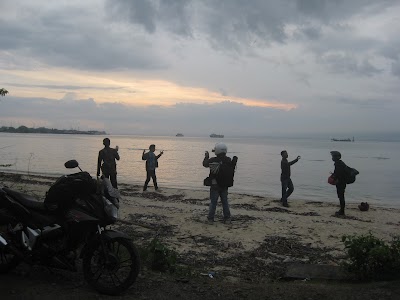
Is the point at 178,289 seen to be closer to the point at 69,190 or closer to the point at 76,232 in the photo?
the point at 76,232

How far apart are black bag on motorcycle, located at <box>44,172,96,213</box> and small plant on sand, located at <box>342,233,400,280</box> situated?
10.8 feet

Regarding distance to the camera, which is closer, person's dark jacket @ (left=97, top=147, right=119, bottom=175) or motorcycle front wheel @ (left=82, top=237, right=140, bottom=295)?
motorcycle front wheel @ (left=82, top=237, right=140, bottom=295)

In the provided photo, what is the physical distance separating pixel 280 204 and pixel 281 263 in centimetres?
829

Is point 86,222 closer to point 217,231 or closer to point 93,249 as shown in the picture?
point 93,249

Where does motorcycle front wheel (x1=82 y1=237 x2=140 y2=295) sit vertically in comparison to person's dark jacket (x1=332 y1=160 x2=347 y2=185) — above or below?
below

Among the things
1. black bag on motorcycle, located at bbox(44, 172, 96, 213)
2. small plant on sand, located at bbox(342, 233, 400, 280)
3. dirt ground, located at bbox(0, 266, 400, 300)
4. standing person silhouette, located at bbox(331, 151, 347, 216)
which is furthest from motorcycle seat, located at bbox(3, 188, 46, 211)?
standing person silhouette, located at bbox(331, 151, 347, 216)

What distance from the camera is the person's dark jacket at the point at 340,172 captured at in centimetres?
1147

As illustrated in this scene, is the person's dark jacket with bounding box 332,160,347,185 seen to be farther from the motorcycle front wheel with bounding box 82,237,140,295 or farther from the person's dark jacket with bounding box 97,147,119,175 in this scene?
the motorcycle front wheel with bounding box 82,237,140,295

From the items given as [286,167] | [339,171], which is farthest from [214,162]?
[286,167]

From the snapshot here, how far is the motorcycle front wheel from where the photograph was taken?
432cm

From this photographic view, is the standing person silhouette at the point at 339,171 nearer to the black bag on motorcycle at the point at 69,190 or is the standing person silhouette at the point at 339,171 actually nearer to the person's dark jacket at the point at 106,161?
the person's dark jacket at the point at 106,161

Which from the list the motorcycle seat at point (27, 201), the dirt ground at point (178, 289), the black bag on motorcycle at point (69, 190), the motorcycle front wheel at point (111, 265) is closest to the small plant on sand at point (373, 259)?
the dirt ground at point (178, 289)

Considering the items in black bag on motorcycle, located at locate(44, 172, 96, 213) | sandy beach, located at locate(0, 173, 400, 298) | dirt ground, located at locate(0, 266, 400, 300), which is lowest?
sandy beach, located at locate(0, 173, 400, 298)

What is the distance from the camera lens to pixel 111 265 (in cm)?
435
